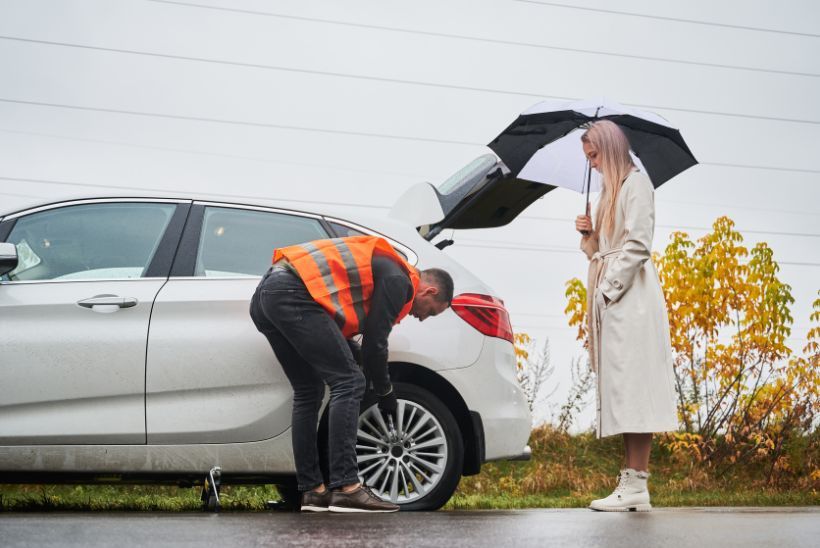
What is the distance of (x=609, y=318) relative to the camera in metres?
5.88

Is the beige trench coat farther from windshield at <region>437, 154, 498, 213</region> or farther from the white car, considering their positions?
windshield at <region>437, 154, 498, 213</region>

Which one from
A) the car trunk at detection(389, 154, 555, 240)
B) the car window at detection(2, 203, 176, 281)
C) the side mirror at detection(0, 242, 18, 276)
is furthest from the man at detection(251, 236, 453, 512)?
the car trunk at detection(389, 154, 555, 240)

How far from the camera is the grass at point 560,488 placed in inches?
272

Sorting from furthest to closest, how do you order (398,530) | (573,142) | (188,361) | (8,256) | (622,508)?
(573,142)
(622,508)
(188,361)
(8,256)
(398,530)

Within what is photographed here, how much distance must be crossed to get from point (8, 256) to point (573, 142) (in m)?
3.41

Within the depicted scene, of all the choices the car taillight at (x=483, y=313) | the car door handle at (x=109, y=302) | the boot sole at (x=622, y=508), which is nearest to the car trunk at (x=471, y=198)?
the car taillight at (x=483, y=313)

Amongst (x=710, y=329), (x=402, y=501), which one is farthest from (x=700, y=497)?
(x=402, y=501)

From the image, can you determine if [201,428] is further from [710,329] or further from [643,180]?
[710,329]

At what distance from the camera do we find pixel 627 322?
581 centimetres

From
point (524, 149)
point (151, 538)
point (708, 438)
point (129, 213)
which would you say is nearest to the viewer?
point (151, 538)

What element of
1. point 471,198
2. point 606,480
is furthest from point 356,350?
point 606,480

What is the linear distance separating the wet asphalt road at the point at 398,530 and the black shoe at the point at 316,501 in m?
0.11

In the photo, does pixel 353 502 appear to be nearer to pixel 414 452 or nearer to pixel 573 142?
pixel 414 452

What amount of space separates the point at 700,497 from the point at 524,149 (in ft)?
11.3
